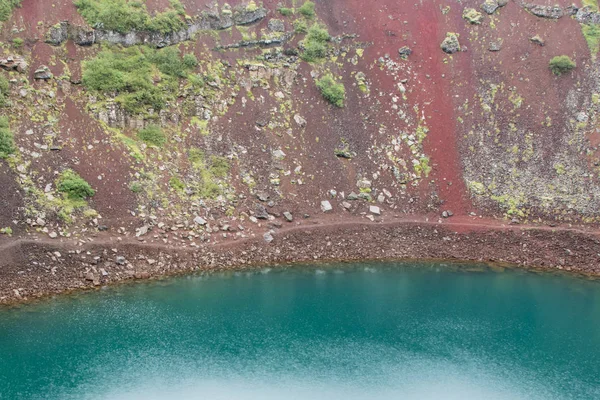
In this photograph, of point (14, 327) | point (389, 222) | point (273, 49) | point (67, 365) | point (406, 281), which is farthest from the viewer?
point (273, 49)

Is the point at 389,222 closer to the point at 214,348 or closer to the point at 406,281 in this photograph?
the point at 406,281

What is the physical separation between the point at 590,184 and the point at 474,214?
10197 mm

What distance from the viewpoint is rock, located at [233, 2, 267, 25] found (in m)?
54.1

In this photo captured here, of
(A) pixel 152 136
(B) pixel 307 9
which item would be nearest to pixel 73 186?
(A) pixel 152 136

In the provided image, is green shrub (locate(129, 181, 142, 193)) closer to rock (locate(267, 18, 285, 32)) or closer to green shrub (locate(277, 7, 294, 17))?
rock (locate(267, 18, 285, 32))

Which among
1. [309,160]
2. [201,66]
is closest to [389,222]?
[309,160]

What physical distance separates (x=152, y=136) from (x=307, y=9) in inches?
842

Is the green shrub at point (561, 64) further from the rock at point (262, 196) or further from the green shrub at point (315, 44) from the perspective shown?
the rock at point (262, 196)

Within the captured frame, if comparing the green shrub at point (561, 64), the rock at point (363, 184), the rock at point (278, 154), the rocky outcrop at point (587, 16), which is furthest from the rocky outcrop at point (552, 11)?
the rock at point (278, 154)

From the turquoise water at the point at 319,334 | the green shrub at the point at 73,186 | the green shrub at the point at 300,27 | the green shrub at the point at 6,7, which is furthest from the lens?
the green shrub at the point at 300,27

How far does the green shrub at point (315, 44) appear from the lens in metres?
Result: 53.7

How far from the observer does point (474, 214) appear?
46.6 meters

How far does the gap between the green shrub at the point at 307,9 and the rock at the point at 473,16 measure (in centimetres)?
1539

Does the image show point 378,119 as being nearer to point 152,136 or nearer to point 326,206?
point 326,206
